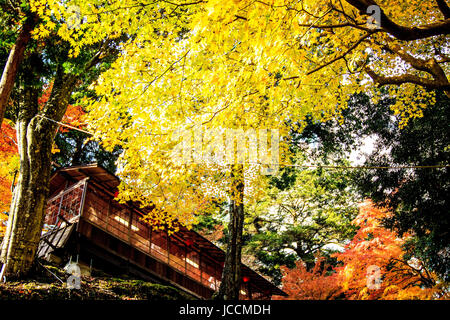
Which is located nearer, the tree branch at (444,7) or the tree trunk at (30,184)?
the tree branch at (444,7)

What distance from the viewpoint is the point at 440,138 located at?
898 cm

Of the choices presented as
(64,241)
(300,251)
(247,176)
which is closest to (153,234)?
(64,241)

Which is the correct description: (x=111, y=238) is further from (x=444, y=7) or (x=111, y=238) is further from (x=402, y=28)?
(x=444, y=7)

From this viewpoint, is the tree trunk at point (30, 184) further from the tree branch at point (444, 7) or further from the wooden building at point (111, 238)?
the tree branch at point (444, 7)

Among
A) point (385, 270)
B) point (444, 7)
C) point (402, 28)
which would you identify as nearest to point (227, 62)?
point (402, 28)

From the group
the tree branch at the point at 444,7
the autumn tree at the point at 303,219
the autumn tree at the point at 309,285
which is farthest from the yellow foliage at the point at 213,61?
the autumn tree at the point at 303,219

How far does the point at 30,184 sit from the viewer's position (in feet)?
22.1

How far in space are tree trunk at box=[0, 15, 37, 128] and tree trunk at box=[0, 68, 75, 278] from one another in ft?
3.92

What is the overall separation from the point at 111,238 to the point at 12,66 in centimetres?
756

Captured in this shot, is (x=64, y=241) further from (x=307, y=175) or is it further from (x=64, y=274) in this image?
(x=307, y=175)

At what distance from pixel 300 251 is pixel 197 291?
7.84 m

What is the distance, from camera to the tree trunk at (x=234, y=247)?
8070 mm

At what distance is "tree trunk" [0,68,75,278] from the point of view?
6203 millimetres

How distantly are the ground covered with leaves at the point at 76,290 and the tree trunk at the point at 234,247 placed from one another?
2.37 metres
